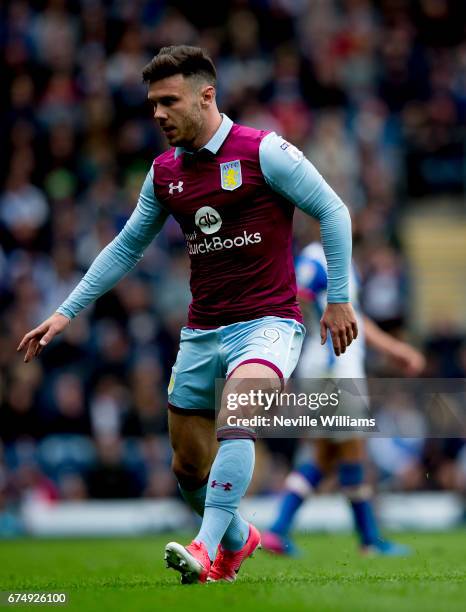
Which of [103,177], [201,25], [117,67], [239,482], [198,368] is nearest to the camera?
[239,482]

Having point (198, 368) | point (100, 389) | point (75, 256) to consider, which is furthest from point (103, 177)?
point (198, 368)

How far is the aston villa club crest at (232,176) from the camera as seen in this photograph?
6391 mm

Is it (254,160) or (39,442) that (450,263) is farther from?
(254,160)

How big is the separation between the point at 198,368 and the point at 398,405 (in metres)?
7.70

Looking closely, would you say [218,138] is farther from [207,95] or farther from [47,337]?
[47,337]

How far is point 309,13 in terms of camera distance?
19125mm

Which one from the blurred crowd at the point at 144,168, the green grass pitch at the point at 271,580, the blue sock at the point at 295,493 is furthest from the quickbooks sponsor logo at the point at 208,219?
the blurred crowd at the point at 144,168

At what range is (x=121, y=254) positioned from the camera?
22.6 ft

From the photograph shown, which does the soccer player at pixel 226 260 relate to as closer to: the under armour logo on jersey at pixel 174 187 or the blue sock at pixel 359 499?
the under armour logo on jersey at pixel 174 187

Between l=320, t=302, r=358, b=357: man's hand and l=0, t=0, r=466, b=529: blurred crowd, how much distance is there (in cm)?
790

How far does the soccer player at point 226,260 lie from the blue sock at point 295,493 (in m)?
2.83

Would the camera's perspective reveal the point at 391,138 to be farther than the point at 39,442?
Yes

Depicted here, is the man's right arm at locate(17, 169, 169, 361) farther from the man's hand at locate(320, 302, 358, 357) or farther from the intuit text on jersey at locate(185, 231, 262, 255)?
the man's hand at locate(320, 302, 358, 357)

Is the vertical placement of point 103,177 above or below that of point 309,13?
below
